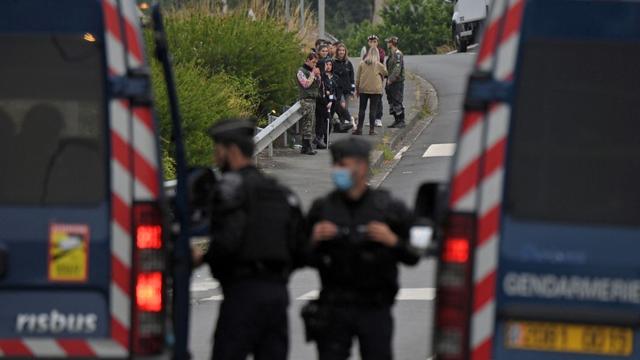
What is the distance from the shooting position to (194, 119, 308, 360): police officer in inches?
307

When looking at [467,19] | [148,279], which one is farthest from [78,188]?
[467,19]

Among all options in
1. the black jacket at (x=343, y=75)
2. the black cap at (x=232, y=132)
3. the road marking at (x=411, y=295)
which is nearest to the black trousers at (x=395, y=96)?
the black jacket at (x=343, y=75)

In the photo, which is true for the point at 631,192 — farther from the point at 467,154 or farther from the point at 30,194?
the point at 30,194

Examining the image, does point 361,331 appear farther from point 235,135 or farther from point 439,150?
point 439,150

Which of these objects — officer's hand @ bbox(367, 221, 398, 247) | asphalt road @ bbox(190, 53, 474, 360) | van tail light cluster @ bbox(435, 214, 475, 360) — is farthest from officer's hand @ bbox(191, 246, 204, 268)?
asphalt road @ bbox(190, 53, 474, 360)

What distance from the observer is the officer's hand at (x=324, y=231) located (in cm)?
769

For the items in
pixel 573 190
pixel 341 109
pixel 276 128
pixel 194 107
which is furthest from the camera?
pixel 341 109

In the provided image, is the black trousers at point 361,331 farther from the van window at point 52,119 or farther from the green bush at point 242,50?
the green bush at point 242,50

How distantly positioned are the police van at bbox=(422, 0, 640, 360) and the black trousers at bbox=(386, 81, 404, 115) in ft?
72.6

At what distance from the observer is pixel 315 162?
2550cm

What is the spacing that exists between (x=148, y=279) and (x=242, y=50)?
67.8 feet

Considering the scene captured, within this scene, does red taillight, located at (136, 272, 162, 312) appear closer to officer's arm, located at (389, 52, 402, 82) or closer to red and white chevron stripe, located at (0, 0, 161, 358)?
red and white chevron stripe, located at (0, 0, 161, 358)

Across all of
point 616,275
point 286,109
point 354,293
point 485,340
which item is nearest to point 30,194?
point 354,293

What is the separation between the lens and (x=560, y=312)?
22.5 ft
